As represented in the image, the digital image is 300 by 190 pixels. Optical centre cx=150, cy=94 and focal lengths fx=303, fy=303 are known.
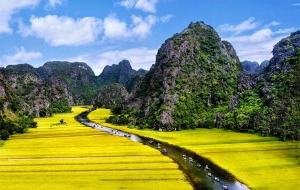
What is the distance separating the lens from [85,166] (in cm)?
6031

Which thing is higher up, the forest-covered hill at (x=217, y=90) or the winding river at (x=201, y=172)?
the forest-covered hill at (x=217, y=90)

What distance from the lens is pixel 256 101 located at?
113 meters

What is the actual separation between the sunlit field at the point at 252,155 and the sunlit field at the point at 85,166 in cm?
1089

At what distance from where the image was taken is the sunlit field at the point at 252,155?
163 ft

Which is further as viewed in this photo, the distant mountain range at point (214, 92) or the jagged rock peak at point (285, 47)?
the jagged rock peak at point (285, 47)

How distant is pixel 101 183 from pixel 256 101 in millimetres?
80584

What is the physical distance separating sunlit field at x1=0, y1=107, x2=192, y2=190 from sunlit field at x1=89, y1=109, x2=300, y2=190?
10.9 m

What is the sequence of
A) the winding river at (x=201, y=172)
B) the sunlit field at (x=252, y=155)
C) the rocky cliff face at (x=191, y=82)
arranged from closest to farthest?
1. the winding river at (x=201, y=172)
2. the sunlit field at (x=252, y=155)
3. the rocky cliff face at (x=191, y=82)

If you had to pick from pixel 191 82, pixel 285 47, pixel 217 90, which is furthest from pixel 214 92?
pixel 285 47

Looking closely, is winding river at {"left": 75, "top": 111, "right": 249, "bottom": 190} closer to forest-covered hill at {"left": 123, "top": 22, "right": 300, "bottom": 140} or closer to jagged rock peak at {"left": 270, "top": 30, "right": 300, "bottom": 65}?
forest-covered hill at {"left": 123, "top": 22, "right": 300, "bottom": 140}

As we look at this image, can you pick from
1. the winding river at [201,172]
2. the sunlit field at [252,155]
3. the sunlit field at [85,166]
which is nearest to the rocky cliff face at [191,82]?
the sunlit field at [252,155]

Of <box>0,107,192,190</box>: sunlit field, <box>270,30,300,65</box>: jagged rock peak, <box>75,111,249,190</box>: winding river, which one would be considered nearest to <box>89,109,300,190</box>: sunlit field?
<box>75,111,249,190</box>: winding river

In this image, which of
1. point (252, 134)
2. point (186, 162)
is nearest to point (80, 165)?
point (186, 162)

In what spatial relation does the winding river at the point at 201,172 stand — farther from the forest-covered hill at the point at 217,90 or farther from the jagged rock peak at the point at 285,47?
the jagged rock peak at the point at 285,47
